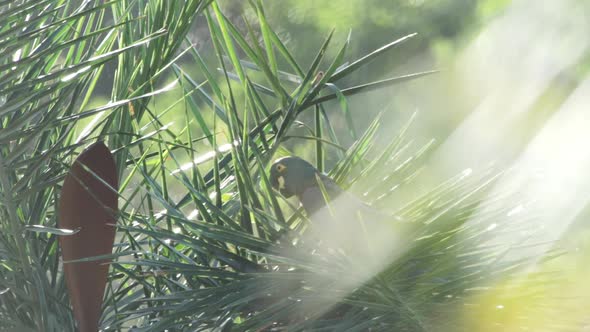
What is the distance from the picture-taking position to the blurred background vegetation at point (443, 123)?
0.95 feet

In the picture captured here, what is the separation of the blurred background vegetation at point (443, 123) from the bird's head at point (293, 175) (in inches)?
1.1

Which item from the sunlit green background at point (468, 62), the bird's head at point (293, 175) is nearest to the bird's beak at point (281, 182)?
the bird's head at point (293, 175)

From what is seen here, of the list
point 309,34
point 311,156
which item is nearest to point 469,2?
point 309,34

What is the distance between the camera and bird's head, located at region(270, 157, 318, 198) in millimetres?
312

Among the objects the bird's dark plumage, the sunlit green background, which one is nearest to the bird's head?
the bird's dark plumage

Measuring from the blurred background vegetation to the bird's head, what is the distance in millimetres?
29

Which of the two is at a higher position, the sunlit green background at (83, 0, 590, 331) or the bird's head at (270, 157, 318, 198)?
the bird's head at (270, 157, 318, 198)

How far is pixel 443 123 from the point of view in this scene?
1612 mm

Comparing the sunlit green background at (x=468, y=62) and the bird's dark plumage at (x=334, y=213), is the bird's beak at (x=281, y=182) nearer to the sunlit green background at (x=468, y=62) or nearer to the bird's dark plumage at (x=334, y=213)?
the bird's dark plumage at (x=334, y=213)

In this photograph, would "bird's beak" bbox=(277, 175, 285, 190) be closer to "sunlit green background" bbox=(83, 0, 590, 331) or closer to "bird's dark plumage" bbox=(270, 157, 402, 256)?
"bird's dark plumage" bbox=(270, 157, 402, 256)

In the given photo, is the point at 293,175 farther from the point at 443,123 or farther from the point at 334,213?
the point at 443,123

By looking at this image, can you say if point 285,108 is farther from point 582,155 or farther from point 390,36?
point 390,36

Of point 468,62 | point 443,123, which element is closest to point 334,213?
point 443,123

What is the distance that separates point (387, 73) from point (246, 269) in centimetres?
174
